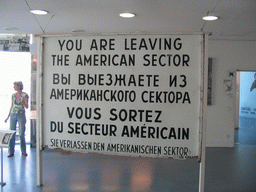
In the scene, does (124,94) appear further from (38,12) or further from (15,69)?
(15,69)

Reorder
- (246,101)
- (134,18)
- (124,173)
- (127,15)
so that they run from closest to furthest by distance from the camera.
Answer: (124,173) → (127,15) → (134,18) → (246,101)

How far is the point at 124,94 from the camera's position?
10.2 feet

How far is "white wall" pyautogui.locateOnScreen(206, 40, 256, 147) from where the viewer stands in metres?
6.38

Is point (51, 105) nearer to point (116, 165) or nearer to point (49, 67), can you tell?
point (49, 67)

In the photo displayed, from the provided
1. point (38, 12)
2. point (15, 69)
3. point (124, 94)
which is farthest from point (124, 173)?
point (15, 69)

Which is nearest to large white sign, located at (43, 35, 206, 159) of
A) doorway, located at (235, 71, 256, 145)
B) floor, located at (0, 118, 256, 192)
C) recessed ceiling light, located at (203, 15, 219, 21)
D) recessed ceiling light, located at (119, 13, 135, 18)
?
floor, located at (0, 118, 256, 192)

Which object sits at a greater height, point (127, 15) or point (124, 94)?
point (127, 15)

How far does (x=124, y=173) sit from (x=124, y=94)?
5.85 ft

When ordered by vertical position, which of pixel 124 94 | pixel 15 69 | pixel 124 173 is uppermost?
pixel 15 69

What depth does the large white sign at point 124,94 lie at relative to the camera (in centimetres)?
299

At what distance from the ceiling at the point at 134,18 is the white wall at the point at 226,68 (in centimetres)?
35

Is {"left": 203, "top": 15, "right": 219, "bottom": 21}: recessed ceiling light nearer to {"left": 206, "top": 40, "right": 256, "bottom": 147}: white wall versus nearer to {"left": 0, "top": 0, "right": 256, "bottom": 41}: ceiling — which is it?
{"left": 0, "top": 0, "right": 256, "bottom": 41}: ceiling

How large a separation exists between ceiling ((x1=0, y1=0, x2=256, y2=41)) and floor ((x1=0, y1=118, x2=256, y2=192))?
2.27 metres

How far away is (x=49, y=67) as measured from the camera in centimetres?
323
